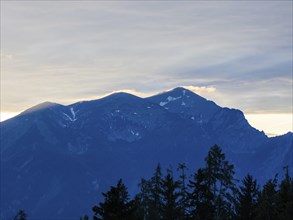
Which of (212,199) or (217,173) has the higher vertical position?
(217,173)

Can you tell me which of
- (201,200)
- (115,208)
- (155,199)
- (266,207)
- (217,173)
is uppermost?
(217,173)

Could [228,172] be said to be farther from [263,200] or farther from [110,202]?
A: [110,202]

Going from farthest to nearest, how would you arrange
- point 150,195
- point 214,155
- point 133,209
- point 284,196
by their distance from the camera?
point 150,195
point 214,155
point 284,196
point 133,209

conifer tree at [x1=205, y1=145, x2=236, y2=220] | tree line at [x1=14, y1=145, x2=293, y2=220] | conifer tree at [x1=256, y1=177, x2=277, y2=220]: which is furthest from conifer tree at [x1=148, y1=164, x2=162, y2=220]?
conifer tree at [x1=256, y1=177, x2=277, y2=220]

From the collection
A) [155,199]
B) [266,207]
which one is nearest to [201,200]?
[155,199]

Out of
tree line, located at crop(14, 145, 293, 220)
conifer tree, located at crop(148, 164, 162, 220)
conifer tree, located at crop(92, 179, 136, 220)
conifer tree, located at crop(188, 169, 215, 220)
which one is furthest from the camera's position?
conifer tree, located at crop(148, 164, 162, 220)

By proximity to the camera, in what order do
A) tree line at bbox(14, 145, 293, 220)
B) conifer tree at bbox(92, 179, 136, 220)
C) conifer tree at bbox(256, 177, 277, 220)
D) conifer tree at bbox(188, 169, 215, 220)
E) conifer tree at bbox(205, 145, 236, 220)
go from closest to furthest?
conifer tree at bbox(92, 179, 136, 220) → tree line at bbox(14, 145, 293, 220) → conifer tree at bbox(256, 177, 277, 220) → conifer tree at bbox(188, 169, 215, 220) → conifer tree at bbox(205, 145, 236, 220)

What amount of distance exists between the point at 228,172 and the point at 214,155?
2908 mm

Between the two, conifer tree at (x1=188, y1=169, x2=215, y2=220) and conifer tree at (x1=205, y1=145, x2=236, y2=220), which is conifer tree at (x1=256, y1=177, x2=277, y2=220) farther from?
conifer tree at (x1=205, y1=145, x2=236, y2=220)

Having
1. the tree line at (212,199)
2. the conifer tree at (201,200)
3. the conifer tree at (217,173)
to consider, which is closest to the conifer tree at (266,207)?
the tree line at (212,199)

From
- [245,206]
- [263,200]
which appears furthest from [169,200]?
[263,200]

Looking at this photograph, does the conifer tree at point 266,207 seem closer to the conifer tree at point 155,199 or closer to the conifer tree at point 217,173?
the conifer tree at point 217,173

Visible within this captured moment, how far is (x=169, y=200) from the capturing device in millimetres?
53969

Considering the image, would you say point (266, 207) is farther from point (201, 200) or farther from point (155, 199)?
point (155, 199)
